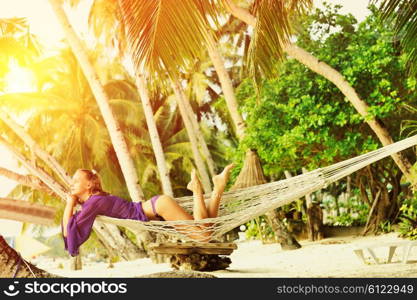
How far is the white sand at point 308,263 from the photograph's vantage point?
344 cm

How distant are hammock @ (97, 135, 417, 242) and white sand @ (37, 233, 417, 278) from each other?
0.65 metres

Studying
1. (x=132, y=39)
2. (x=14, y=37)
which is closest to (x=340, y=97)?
(x=132, y=39)

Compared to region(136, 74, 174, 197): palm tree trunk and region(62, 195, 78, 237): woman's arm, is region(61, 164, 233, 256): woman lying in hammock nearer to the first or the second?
region(62, 195, 78, 237): woman's arm

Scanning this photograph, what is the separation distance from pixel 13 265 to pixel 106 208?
53 centimetres

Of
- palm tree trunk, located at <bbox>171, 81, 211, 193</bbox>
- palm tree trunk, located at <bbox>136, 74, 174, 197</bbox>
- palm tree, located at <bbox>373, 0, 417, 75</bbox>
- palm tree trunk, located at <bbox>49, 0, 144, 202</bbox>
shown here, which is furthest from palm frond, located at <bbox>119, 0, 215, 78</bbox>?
palm tree trunk, located at <bbox>171, 81, 211, 193</bbox>

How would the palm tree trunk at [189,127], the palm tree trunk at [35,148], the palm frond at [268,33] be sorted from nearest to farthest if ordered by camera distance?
the palm frond at [268,33], the palm tree trunk at [35,148], the palm tree trunk at [189,127]

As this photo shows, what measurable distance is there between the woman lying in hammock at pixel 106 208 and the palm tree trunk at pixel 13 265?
0.31m

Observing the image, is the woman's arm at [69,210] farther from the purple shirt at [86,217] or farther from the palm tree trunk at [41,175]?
the palm tree trunk at [41,175]

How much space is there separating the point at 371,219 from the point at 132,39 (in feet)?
12.0

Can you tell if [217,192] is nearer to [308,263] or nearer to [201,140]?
[308,263]

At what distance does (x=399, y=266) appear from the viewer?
3.36 metres

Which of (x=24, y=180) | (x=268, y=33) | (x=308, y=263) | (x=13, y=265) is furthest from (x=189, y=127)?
(x=13, y=265)

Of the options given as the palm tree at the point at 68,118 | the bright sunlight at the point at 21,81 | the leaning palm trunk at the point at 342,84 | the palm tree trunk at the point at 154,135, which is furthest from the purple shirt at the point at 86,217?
the bright sunlight at the point at 21,81

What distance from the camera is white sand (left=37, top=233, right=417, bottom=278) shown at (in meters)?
3.44
